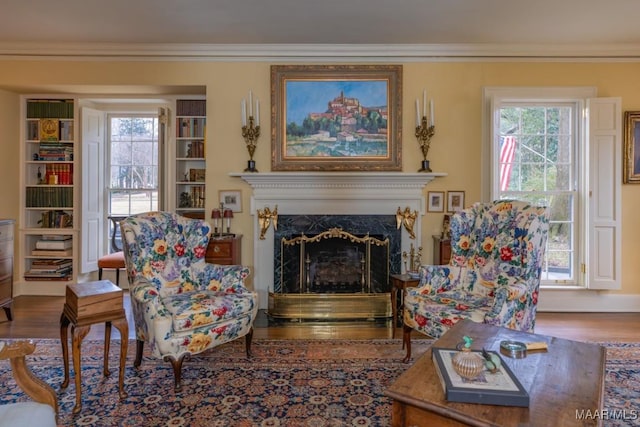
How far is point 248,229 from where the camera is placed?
4059mm

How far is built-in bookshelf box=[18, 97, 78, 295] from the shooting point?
4.55 m

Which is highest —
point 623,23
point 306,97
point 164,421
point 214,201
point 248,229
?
point 623,23

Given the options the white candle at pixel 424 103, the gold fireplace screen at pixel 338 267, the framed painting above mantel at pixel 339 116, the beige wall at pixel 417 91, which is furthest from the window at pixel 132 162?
the white candle at pixel 424 103

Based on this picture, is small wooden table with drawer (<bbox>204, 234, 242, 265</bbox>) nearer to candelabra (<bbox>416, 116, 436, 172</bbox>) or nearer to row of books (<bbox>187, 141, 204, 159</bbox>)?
row of books (<bbox>187, 141, 204, 159</bbox>)

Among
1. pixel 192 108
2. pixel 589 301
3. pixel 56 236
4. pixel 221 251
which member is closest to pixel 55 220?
pixel 56 236

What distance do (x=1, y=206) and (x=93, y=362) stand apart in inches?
108

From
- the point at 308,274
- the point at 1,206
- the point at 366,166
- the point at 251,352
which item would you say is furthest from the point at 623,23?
the point at 1,206

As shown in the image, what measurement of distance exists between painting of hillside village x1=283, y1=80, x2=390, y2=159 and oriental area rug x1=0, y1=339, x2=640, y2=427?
6.42 ft

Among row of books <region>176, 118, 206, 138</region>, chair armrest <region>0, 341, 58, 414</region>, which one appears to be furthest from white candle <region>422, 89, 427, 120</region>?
chair armrest <region>0, 341, 58, 414</region>

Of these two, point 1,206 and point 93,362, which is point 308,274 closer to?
point 93,362

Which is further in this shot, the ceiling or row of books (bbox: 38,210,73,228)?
row of books (bbox: 38,210,73,228)

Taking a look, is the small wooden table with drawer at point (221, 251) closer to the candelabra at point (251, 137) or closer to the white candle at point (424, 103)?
the candelabra at point (251, 137)

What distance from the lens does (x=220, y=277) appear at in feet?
9.73

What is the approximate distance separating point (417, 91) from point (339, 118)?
2.82 ft
